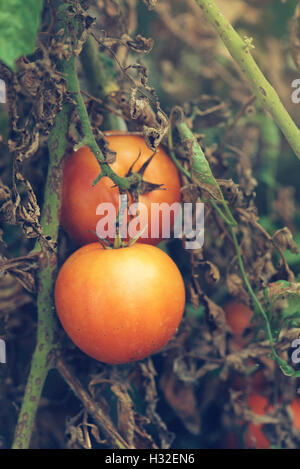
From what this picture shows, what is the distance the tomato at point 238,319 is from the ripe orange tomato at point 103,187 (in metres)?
0.23

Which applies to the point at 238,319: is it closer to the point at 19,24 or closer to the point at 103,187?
the point at 103,187

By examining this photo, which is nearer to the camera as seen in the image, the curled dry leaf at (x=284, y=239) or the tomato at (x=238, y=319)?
the curled dry leaf at (x=284, y=239)

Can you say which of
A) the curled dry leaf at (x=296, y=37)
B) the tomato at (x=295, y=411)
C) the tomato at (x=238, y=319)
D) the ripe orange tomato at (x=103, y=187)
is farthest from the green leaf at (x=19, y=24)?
the tomato at (x=295, y=411)

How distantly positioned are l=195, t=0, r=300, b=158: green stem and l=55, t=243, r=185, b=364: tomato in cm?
20

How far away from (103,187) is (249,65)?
0.21 m

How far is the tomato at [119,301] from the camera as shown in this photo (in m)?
0.48

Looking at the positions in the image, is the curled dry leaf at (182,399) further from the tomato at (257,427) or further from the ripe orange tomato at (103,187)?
the ripe orange tomato at (103,187)

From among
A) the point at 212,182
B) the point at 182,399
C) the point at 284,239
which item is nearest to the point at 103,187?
the point at 212,182

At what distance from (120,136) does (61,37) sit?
13 centimetres

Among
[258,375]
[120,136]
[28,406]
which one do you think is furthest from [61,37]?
[258,375]

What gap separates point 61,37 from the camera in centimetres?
50

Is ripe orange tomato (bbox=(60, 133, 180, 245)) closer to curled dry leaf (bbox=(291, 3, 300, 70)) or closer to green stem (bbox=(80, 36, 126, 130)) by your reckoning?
green stem (bbox=(80, 36, 126, 130))

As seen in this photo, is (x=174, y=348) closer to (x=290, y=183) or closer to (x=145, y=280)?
(x=145, y=280)

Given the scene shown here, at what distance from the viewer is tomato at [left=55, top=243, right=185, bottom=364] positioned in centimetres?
48
